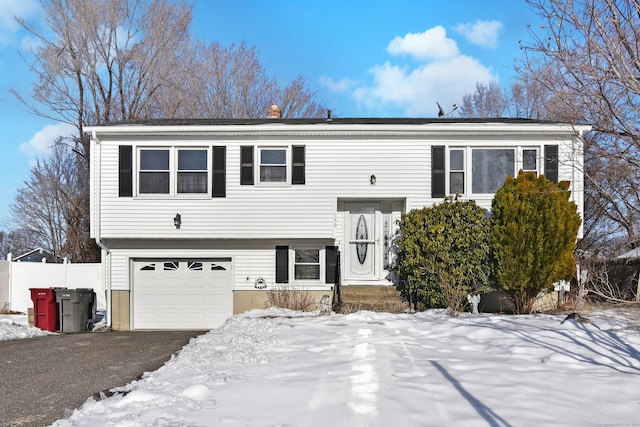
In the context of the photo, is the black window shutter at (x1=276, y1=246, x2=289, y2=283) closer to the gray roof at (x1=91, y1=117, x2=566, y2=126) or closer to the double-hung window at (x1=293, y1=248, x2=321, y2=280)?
the double-hung window at (x1=293, y1=248, x2=321, y2=280)

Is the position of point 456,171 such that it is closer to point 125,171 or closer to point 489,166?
point 489,166

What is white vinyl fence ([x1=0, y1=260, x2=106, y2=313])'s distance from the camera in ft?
58.9

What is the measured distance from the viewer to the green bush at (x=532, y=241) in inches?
464

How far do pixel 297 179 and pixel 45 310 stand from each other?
6.77 metres

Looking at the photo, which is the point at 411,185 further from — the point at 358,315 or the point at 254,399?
the point at 254,399

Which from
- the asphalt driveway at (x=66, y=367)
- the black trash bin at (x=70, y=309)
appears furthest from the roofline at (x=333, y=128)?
the asphalt driveway at (x=66, y=367)

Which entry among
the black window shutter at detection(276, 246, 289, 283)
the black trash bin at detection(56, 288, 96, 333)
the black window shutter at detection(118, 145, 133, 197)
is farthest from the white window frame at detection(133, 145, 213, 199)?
the black trash bin at detection(56, 288, 96, 333)

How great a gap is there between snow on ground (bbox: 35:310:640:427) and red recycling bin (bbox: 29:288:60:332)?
5.87m

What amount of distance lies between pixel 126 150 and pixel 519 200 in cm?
932

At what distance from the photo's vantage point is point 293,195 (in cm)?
1370

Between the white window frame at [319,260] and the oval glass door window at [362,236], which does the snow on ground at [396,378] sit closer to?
the white window frame at [319,260]

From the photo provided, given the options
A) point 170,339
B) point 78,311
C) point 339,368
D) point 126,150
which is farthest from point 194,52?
point 339,368

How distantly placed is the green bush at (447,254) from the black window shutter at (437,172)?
96 cm

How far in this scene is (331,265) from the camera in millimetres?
13930
